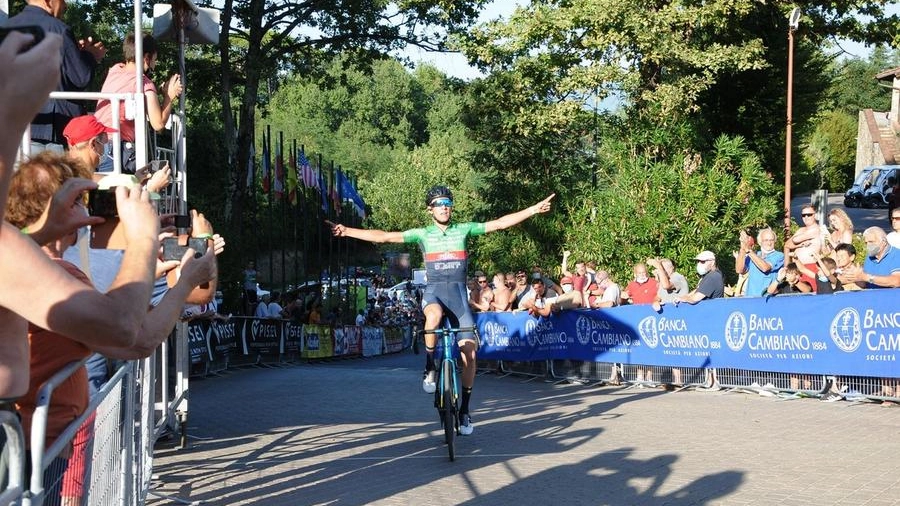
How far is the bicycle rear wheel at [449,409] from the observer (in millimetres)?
9648

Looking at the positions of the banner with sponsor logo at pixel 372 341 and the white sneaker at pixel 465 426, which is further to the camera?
the banner with sponsor logo at pixel 372 341

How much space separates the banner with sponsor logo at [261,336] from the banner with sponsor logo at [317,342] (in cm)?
253

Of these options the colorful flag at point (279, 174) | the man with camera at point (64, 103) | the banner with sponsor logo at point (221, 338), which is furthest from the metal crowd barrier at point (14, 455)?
the colorful flag at point (279, 174)

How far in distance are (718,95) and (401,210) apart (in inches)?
1840

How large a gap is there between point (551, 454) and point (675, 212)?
578 inches

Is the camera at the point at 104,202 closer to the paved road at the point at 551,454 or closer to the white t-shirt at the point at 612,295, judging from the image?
the paved road at the point at 551,454

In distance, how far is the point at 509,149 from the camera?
31.4 metres

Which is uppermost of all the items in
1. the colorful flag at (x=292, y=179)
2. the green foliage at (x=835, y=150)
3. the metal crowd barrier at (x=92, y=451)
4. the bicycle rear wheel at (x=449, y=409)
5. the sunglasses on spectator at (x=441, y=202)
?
the green foliage at (x=835, y=150)

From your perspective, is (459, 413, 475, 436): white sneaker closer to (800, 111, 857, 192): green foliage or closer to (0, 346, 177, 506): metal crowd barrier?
(0, 346, 177, 506): metal crowd barrier

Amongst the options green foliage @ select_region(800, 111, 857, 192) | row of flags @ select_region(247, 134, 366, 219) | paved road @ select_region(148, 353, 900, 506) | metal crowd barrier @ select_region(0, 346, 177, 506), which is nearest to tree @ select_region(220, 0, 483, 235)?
row of flags @ select_region(247, 134, 366, 219)

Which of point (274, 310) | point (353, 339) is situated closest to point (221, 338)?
point (274, 310)

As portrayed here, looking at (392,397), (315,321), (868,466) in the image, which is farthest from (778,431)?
(315,321)

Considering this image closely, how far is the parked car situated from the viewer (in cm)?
5569

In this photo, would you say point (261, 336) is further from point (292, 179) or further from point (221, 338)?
point (292, 179)
